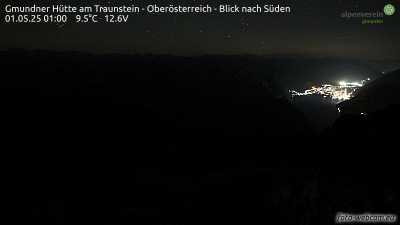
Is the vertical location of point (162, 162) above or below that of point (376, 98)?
below

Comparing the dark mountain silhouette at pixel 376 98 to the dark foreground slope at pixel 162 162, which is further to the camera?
the dark mountain silhouette at pixel 376 98

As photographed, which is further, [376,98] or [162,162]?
[376,98]

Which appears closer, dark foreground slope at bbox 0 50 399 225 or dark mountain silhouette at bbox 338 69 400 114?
dark foreground slope at bbox 0 50 399 225

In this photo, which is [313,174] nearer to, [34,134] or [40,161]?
[40,161]

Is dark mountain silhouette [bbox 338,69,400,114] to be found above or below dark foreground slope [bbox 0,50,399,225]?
above

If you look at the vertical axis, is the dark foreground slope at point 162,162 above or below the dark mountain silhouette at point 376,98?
below

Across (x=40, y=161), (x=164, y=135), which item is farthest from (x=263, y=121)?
(x=40, y=161)

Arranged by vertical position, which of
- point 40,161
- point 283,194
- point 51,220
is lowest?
point 40,161

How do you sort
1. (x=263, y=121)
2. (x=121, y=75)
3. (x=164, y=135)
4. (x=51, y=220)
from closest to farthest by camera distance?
(x=51, y=220) < (x=164, y=135) < (x=263, y=121) < (x=121, y=75)
